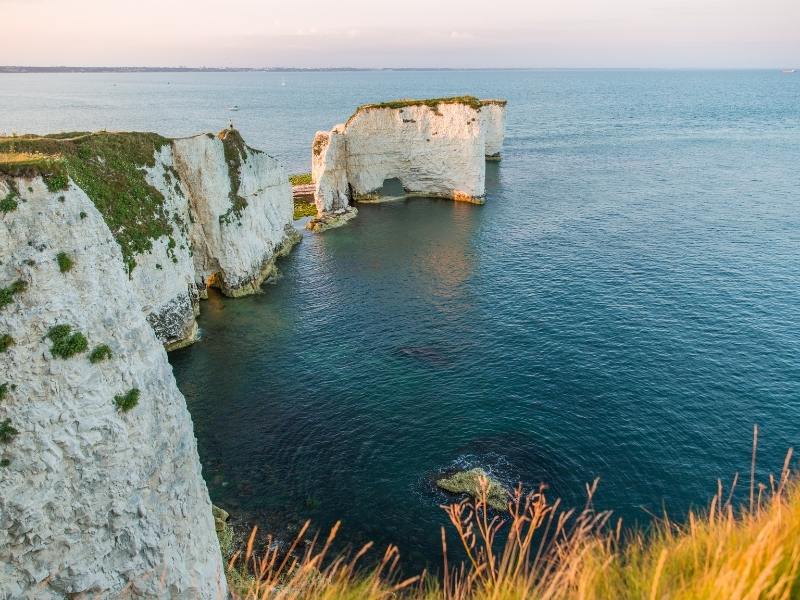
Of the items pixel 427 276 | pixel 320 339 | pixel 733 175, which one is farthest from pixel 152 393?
pixel 733 175

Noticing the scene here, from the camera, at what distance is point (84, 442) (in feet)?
60.4

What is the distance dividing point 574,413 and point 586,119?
169414 millimetres

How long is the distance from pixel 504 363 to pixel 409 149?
55.2 metres

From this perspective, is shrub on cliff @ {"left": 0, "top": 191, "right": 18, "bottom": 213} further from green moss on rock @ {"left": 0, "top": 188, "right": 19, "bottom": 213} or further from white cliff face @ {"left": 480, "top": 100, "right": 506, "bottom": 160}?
white cliff face @ {"left": 480, "top": 100, "right": 506, "bottom": 160}

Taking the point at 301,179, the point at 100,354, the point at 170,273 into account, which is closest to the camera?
the point at 100,354

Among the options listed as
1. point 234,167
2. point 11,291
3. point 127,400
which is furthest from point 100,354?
point 234,167

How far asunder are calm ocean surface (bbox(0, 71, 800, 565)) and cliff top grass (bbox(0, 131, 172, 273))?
9892 millimetres

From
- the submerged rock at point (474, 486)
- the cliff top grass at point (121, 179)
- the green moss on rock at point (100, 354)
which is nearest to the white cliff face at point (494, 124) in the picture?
the cliff top grass at point (121, 179)

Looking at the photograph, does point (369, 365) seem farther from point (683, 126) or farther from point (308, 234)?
point (683, 126)

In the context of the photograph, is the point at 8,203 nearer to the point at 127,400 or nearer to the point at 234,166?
the point at 127,400

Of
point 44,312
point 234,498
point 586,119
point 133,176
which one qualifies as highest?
point 586,119

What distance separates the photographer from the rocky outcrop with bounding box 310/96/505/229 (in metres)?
82.6

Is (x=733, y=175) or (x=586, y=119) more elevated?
(x=586, y=119)

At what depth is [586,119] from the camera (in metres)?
180
